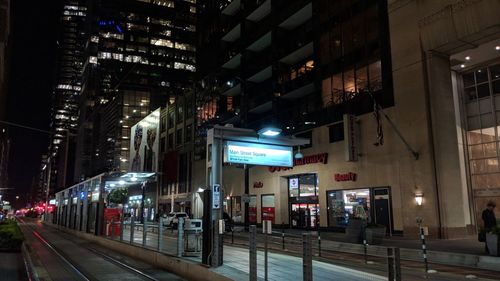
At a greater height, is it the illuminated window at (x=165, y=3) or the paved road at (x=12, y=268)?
the illuminated window at (x=165, y=3)

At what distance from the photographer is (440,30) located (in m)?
25.1

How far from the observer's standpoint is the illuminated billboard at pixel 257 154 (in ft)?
47.6

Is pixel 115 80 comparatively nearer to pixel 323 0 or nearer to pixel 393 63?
pixel 323 0

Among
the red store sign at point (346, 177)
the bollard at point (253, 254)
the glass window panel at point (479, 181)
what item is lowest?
the bollard at point (253, 254)

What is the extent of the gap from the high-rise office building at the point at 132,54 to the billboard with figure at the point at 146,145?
47490 mm

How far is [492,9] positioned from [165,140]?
182ft

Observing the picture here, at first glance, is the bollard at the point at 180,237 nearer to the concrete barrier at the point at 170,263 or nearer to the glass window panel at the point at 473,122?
the concrete barrier at the point at 170,263

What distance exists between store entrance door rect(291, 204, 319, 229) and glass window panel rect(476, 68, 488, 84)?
1492cm

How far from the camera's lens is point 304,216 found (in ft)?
117

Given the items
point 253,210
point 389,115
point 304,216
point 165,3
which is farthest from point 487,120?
point 165,3

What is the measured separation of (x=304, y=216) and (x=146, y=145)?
4319 cm

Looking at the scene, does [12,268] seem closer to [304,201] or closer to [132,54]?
[304,201]

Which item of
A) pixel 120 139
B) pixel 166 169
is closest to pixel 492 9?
pixel 166 169

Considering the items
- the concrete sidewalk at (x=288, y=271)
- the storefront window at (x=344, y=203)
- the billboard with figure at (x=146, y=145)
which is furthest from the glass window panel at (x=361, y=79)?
the billboard with figure at (x=146, y=145)
